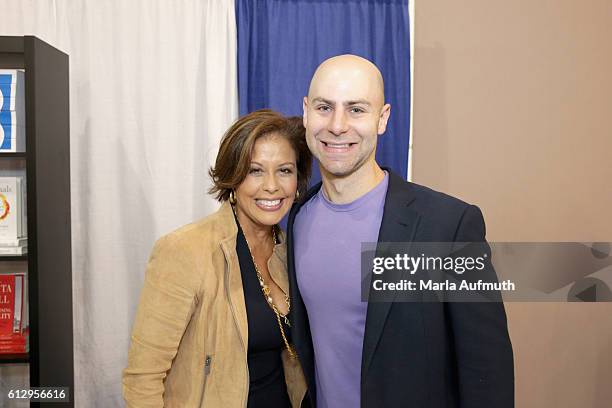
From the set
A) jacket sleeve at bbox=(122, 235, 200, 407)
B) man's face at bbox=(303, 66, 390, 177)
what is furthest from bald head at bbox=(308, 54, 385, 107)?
jacket sleeve at bbox=(122, 235, 200, 407)

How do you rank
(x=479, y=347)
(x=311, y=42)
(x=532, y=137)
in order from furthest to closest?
(x=532, y=137) < (x=311, y=42) < (x=479, y=347)

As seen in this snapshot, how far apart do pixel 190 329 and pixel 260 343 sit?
215 mm

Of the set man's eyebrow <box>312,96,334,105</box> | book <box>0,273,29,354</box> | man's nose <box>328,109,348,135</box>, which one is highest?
man's eyebrow <box>312,96,334,105</box>

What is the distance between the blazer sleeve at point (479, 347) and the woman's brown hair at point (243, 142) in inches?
25.3

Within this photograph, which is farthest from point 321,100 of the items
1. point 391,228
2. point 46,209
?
point 46,209

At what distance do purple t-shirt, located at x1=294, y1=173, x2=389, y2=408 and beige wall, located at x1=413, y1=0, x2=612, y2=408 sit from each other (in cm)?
130

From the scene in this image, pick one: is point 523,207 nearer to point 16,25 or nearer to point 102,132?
point 102,132

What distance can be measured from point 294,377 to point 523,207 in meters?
1.72

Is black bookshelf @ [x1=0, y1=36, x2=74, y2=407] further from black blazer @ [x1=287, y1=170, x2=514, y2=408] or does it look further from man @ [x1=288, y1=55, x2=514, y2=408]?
black blazer @ [x1=287, y1=170, x2=514, y2=408]

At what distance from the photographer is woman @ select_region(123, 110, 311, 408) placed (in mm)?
1576

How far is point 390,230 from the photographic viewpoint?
1532 millimetres

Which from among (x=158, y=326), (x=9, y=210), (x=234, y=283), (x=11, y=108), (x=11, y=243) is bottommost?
(x=158, y=326)

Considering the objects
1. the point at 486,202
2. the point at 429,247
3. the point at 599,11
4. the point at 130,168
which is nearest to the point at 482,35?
the point at 599,11

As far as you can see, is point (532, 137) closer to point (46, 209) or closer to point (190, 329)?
point (190, 329)
